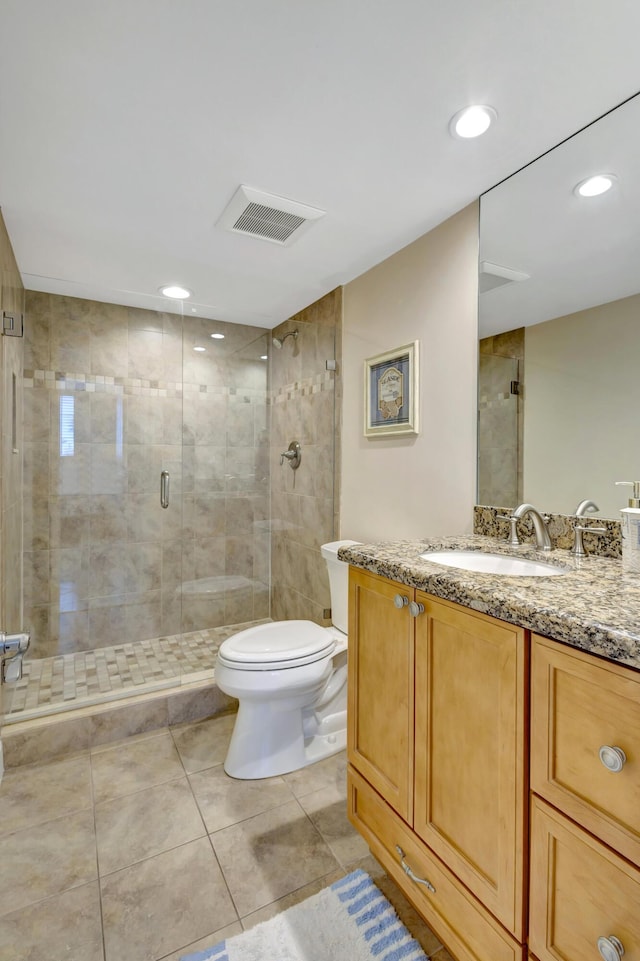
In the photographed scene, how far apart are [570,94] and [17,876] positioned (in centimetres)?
271

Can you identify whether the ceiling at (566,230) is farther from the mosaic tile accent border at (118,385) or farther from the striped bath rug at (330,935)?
the striped bath rug at (330,935)

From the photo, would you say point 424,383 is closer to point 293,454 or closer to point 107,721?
point 293,454

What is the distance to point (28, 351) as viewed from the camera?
2578mm

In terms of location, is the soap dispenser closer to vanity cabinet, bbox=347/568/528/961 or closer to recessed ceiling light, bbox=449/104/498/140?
vanity cabinet, bbox=347/568/528/961

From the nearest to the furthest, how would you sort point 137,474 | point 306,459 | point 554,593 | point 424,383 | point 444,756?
1. point 554,593
2. point 444,756
3. point 424,383
4. point 306,459
5. point 137,474

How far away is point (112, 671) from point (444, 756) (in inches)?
80.1

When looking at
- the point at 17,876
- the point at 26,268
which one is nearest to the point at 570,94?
the point at 26,268

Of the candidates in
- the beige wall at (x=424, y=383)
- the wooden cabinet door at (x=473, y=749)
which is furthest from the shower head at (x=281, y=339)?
the wooden cabinet door at (x=473, y=749)

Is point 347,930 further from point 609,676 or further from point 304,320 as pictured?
point 304,320

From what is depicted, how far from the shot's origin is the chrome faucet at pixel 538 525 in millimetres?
1371

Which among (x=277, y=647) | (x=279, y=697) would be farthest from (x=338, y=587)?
(x=279, y=697)

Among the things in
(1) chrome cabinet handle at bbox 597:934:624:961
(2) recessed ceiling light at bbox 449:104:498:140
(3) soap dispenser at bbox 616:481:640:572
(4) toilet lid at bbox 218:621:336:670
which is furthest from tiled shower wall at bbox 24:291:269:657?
(1) chrome cabinet handle at bbox 597:934:624:961

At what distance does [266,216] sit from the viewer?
1800 millimetres

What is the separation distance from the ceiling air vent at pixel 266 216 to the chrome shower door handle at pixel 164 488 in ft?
5.06
